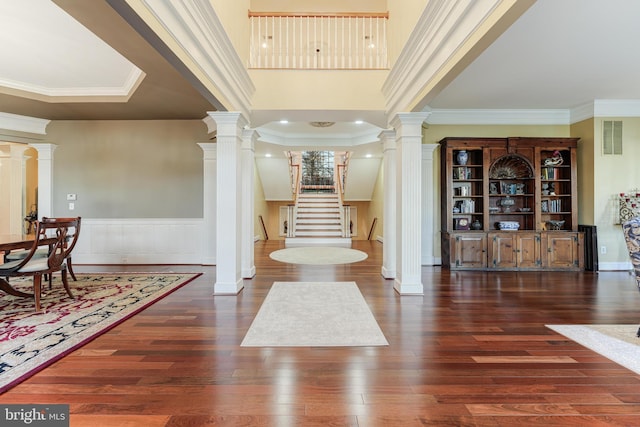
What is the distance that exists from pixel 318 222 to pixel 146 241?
5.37m

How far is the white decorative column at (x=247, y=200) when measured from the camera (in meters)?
4.64

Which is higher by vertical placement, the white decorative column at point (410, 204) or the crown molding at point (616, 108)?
the crown molding at point (616, 108)

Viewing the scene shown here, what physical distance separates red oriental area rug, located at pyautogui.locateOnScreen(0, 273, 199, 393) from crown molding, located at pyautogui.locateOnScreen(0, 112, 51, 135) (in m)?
2.98

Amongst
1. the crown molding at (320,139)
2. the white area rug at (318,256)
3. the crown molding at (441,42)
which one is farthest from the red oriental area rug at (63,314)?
the crown molding at (320,139)

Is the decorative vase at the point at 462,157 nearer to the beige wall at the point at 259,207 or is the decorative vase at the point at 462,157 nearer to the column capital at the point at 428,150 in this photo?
the column capital at the point at 428,150

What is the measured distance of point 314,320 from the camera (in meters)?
2.92

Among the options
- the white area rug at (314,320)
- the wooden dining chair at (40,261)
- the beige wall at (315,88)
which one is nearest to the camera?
the white area rug at (314,320)

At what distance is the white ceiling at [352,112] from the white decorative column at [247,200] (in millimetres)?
495

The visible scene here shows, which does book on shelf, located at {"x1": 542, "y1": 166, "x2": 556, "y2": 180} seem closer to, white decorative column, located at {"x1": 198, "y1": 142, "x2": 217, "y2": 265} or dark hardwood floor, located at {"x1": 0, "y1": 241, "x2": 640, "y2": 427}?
dark hardwood floor, located at {"x1": 0, "y1": 241, "x2": 640, "y2": 427}

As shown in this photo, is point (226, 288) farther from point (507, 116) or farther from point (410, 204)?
point (507, 116)

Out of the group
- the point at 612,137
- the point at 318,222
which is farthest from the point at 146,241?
the point at 612,137

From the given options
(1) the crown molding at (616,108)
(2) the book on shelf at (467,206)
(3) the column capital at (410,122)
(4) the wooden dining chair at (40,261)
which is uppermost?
(1) the crown molding at (616,108)

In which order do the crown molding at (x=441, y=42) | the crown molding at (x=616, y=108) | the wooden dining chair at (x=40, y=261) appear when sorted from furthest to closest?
1. the crown molding at (x=616, y=108)
2. the wooden dining chair at (x=40, y=261)
3. the crown molding at (x=441, y=42)
